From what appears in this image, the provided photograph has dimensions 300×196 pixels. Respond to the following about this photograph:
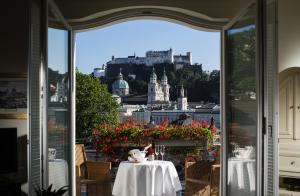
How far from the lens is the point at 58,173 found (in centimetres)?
461

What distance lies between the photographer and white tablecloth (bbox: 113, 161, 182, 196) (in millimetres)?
5688

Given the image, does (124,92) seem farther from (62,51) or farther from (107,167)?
(62,51)

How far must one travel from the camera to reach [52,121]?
13.9 feet

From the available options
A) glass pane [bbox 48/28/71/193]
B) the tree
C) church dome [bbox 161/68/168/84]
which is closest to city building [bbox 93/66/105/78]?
the tree

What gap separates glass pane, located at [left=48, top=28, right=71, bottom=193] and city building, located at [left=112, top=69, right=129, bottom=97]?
532 centimetres

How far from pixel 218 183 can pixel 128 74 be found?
5.70 meters

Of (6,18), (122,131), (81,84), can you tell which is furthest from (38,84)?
(81,84)

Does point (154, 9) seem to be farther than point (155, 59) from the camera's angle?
No

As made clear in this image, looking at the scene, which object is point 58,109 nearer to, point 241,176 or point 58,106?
point 58,106

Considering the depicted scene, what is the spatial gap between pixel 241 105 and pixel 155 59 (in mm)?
6810

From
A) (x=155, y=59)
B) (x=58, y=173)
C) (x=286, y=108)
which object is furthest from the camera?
(x=155, y=59)

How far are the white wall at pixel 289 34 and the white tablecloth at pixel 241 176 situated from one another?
136 cm

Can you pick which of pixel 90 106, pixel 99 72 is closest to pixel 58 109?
pixel 90 106

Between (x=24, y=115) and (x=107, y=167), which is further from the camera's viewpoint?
(x=107, y=167)
